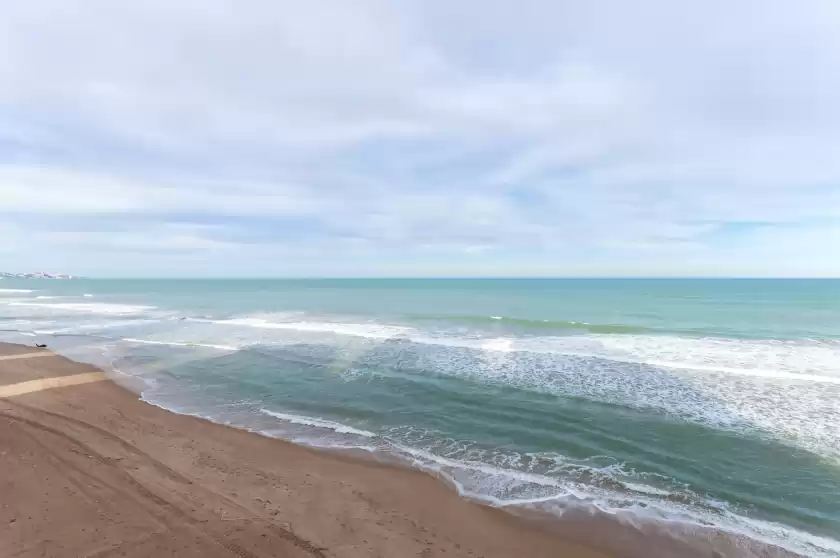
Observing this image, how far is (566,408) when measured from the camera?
1173 centimetres

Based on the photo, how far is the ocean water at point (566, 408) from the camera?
721 centimetres

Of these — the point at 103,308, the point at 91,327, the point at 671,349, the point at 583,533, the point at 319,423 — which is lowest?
the point at 583,533

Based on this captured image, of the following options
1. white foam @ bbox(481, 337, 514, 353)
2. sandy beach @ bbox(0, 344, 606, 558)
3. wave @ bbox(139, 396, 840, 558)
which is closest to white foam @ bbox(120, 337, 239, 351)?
sandy beach @ bbox(0, 344, 606, 558)

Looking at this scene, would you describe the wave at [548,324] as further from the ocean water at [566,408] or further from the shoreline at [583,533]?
the shoreline at [583,533]

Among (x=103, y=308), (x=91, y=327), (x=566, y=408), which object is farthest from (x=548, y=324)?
(x=103, y=308)

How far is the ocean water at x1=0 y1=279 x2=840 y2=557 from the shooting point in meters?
7.21

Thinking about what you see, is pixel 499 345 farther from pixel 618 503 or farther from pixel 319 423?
pixel 618 503

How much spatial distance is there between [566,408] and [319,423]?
671 centimetres

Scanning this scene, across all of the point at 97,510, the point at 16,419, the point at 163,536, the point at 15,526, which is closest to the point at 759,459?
the point at 163,536

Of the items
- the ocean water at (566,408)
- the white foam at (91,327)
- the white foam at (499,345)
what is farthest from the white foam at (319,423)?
the white foam at (91,327)

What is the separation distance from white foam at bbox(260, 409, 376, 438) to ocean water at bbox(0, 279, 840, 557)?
2.9 inches

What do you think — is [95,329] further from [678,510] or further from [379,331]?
[678,510]

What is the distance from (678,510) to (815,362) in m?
16.2

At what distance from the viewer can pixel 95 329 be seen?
27.9 meters
